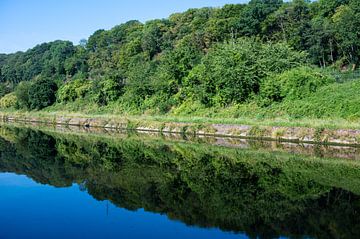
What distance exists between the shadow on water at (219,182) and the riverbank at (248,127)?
220 inches

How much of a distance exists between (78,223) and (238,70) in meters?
36.6

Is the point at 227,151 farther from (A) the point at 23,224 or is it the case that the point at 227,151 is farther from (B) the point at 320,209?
(A) the point at 23,224

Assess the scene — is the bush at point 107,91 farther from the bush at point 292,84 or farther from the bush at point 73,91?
the bush at point 292,84

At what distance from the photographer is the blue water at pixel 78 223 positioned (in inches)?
560

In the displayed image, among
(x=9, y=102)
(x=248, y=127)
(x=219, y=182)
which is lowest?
(x=248, y=127)

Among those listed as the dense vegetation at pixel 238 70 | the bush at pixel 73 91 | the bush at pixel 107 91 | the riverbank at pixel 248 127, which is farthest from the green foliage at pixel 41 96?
the riverbank at pixel 248 127

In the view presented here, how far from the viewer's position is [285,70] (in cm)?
4953

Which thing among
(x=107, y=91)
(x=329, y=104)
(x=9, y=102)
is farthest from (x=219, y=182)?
(x=9, y=102)

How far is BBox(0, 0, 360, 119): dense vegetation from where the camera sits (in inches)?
1754

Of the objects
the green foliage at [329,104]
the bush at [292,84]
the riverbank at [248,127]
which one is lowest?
the riverbank at [248,127]

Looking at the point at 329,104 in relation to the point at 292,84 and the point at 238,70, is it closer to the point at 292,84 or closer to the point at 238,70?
the point at 292,84

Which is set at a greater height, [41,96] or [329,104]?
[41,96]

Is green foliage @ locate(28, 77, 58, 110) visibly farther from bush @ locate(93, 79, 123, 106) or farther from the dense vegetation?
bush @ locate(93, 79, 123, 106)

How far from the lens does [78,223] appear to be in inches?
621
